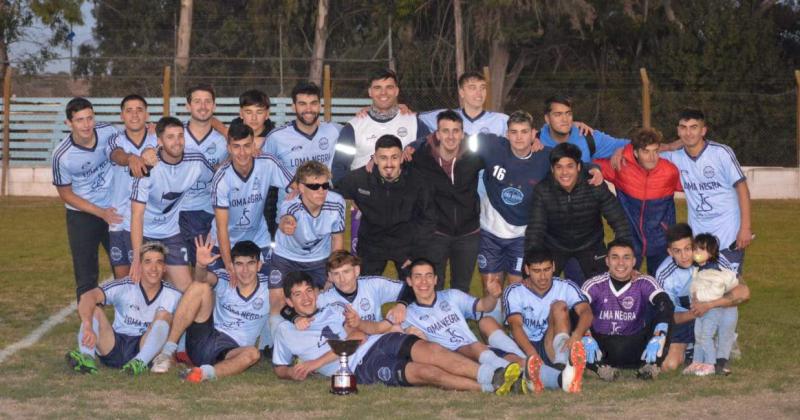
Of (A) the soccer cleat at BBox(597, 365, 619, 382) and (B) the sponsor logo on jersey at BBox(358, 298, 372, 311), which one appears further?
(B) the sponsor logo on jersey at BBox(358, 298, 372, 311)

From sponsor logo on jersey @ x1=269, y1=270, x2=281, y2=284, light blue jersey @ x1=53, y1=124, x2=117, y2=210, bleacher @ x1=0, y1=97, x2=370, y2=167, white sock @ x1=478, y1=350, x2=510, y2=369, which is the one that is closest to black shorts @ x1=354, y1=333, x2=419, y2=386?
white sock @ x1=478, y1=350, x2=510, y2=369

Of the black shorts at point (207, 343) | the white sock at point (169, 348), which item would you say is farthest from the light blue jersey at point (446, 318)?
the white sock at point (169, 348)

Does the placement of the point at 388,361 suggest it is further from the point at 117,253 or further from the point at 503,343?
the point at 117,253

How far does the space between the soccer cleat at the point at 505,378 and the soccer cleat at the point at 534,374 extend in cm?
12

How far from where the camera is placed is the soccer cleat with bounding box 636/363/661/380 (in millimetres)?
7832

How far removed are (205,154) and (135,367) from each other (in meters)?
2.10

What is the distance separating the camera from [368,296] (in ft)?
27.1

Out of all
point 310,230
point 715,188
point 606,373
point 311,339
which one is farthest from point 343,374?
point 715,188

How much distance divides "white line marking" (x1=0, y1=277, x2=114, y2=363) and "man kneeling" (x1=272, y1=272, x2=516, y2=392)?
2295mm

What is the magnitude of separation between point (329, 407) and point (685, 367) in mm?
2747

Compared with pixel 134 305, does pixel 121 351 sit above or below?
below

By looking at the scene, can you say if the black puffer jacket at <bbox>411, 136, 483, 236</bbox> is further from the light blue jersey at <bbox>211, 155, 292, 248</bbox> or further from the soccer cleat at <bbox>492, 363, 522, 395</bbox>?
the soccer cleat at <bbox>492, 363, 522, 395</bbox>

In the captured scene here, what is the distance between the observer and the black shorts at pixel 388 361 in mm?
7719

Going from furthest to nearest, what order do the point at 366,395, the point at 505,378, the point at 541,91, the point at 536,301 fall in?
the point at 541,91, the point at 536,301, the point at 366,395, the point at 505,378
